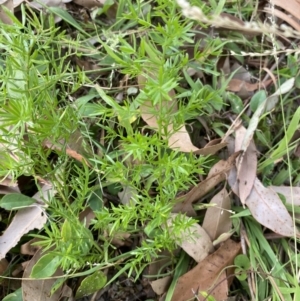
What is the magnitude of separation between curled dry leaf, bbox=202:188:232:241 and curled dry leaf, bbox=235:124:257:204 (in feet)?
0.19

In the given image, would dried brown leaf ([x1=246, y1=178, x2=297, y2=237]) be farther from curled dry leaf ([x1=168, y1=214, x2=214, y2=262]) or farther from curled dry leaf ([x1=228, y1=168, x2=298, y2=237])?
curled dry leaf ([x1=168, y1=214, x2=214, y2=262])

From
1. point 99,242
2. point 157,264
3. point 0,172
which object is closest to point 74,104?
point 0,172

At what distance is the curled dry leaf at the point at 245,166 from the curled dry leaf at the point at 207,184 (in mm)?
27

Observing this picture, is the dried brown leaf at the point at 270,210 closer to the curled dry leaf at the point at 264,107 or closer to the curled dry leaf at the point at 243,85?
the curled dry leaf at the point at 264,107

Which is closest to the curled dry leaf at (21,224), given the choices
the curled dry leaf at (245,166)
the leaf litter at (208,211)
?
the leaf litter at (208,211)

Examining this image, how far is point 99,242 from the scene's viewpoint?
125cm

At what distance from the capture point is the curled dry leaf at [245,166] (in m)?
1.32

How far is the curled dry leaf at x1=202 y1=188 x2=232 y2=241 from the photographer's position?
1.29 metres

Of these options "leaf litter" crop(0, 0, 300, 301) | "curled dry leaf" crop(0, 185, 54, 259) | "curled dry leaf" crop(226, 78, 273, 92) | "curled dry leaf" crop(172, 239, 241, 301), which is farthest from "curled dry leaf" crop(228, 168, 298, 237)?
"curled dry leaf" crop(0, 185, 54, 259)

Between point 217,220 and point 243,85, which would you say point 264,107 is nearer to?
point 243,85

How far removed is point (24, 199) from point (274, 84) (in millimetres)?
818

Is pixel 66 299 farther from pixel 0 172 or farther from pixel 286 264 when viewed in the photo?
pixel 286 264

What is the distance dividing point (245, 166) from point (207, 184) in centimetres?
13

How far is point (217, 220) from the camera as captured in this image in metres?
1.29
